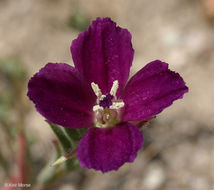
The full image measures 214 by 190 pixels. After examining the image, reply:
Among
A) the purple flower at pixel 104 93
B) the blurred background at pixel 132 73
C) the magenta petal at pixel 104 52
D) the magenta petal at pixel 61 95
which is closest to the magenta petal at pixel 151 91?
the purple flower at pixel 104 93

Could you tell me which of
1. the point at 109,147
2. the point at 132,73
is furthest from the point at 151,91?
the point at 132,73

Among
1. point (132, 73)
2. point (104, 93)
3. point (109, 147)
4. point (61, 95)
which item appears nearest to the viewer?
point (109, 147)

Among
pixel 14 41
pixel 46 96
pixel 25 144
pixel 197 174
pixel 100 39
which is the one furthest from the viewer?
pixel 14 41

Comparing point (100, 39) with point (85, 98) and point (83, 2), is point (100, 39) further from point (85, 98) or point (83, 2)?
point (83, 2)

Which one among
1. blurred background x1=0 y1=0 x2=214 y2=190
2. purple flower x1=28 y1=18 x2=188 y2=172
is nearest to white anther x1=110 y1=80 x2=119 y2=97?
purple flower x1=28 y1=18 x2=188 y2=172

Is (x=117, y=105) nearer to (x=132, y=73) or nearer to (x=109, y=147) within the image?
(x=109, y=147)

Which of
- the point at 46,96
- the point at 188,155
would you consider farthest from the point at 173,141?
the point at 46,96

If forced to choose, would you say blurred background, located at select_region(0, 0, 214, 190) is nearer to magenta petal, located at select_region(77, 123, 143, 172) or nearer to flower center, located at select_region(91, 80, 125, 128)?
flower center, located at select_region(91, 80, 125, 128)

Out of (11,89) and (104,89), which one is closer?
(104,89)
